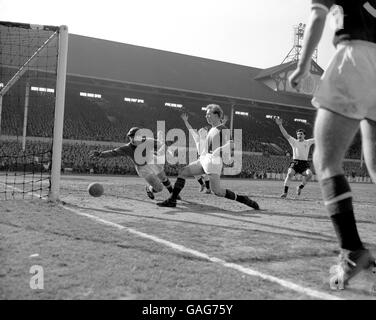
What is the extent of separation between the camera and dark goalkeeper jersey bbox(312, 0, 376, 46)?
9.25 ft

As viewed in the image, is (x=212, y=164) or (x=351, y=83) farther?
(x=212, y=164)

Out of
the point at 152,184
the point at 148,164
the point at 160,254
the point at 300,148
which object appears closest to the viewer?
the point at 160,254

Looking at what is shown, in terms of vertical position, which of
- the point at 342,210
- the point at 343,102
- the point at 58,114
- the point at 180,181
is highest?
the point at 58,114

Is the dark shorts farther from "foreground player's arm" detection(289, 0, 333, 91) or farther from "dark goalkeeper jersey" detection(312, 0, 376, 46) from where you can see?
"foreground player's arm" detection(289, 0, 333, 91)

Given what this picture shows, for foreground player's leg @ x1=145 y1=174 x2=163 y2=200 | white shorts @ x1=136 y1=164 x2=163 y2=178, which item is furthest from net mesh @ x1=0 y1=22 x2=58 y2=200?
foreground player's leg @ x1=145 y1=174 x2=163 y2=200

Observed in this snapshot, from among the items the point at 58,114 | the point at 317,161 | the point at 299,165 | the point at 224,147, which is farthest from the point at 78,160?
the point at 317,161

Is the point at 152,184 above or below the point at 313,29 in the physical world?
below

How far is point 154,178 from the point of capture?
9711 mm

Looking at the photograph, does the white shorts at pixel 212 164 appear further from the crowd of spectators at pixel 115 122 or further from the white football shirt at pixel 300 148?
the crowd of spectators at pixel 115 122

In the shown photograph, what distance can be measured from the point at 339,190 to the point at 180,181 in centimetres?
561

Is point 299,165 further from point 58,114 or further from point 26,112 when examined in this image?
point 26,112

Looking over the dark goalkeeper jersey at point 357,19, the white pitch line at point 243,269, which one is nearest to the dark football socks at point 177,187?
the white pitch line at point 243,269

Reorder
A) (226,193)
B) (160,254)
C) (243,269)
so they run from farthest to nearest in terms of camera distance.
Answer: (226,193) < (160,254) < (243,269)

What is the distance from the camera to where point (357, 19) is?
2830 mm
